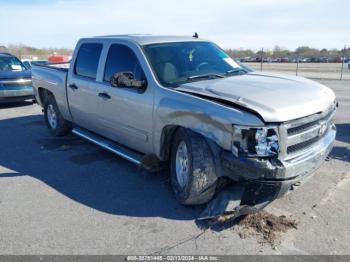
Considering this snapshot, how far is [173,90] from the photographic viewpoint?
450 centimetres

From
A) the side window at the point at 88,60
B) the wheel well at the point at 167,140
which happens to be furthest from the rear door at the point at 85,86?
the wheel well at the point at 167,140

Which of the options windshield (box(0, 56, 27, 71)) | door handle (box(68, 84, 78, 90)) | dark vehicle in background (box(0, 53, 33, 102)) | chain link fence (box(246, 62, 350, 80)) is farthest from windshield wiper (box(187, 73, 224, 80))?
chain link fence (box(246, 62, 350, 80))

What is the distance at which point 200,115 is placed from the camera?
4027mm

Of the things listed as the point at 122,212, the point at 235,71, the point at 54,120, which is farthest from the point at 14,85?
the point at 122,212

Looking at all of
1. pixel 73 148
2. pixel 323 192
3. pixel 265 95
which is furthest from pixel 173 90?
pixel 73 148

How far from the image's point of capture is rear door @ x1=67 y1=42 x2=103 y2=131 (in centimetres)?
610

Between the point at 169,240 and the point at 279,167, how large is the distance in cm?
126

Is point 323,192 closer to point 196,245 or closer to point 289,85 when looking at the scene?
point 289,85

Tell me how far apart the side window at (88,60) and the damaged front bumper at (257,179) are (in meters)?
3.12

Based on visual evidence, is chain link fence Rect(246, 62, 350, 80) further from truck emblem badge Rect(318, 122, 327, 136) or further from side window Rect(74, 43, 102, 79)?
truck emblem badge Rect(318, 122, 327, 136)

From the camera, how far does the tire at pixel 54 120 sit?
778cm

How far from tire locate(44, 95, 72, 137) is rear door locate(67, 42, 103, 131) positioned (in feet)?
2.66

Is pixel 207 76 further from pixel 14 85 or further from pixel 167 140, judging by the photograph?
pixel 14 85

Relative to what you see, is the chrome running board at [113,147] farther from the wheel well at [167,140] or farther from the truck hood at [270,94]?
the truck hood at [270,94]
